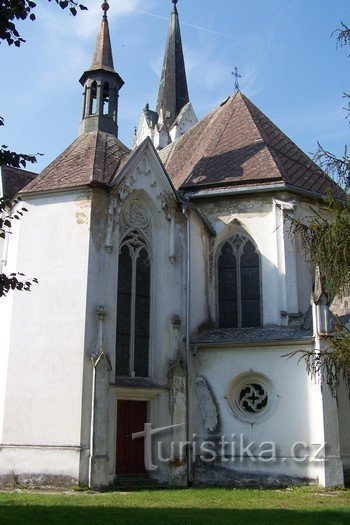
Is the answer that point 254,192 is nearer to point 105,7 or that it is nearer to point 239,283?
point 239,283

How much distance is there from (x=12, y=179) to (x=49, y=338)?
6.97 meters

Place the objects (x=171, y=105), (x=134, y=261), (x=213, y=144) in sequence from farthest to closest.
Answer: (x=171, y=105) < (x=213, y=144) < (x=134, y=261)

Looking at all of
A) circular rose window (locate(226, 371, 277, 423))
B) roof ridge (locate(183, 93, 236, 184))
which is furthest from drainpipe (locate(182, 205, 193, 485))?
roof ridge (locate(183, 93, 236, 184))

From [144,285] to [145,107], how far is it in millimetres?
25909

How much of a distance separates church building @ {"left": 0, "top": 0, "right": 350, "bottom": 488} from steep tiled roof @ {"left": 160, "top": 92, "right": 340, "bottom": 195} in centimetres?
13

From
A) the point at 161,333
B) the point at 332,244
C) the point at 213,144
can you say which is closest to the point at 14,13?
the point at 332,244

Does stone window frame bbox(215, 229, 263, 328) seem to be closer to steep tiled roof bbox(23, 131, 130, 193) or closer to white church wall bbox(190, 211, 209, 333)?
white church wall bbox(190, 211, 209, 333)

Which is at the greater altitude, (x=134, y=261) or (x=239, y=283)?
(x=134, y=261)

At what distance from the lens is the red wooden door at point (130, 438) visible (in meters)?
14.8

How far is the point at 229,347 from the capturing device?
16266mm

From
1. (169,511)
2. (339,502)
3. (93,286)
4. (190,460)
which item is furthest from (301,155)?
(169,511)

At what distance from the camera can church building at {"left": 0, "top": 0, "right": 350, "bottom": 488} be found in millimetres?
14469

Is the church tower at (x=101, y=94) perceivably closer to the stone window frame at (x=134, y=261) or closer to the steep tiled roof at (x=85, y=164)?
the steep tiled roof at (x=85, y=164)

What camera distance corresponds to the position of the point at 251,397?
16.0 m
